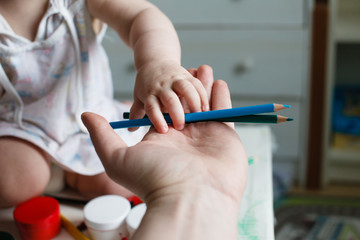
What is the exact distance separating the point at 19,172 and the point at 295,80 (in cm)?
71

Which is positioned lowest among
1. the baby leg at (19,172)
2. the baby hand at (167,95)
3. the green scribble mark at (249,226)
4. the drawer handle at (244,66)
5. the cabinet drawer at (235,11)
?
the green scribble mark at (249,226)

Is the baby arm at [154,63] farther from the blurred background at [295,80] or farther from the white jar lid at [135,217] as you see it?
the blurred background at [295,80]

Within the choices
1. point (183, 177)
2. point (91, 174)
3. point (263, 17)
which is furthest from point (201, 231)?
point (263, 17)

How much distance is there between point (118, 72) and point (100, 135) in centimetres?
80

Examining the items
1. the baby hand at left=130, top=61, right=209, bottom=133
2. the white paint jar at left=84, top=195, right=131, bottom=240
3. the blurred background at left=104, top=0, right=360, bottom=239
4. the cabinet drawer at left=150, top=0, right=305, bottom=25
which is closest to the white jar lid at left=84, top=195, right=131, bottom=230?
the white paint jar at left=84, top=195, right=131, bottom=240

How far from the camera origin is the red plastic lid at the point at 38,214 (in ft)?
1.57

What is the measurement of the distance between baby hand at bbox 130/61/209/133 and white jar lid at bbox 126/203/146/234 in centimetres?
11

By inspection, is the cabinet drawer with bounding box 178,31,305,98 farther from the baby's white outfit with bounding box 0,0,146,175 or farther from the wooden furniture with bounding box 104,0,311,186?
the baby's white outfit with bounding box 0,0,146,175

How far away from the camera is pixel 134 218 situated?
479 millimetres

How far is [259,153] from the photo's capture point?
65 centimetres

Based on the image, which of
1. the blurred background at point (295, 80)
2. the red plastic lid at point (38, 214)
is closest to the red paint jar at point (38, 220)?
the red plastic lid at point (38, 214)

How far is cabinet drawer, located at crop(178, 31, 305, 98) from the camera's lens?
103 centimetres

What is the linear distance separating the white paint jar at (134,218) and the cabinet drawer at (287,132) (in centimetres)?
64

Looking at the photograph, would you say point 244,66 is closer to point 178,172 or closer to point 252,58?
point 252,58
